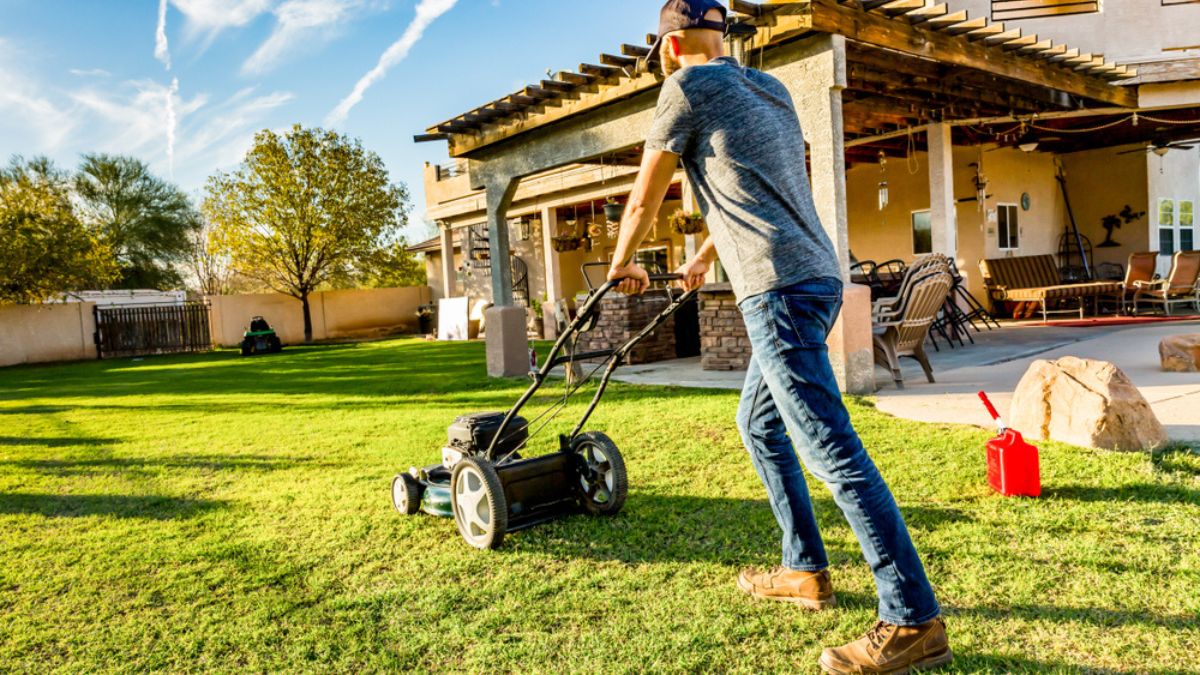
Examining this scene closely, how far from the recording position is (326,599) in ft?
10.2

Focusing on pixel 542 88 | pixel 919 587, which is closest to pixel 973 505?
pixel 919 587

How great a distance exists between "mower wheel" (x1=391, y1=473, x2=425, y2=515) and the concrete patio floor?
357 cm

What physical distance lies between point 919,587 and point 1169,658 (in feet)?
2.28

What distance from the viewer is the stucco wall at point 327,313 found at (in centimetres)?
2572

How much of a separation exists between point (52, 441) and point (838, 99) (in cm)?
806

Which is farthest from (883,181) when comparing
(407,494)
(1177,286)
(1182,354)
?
(407,494)

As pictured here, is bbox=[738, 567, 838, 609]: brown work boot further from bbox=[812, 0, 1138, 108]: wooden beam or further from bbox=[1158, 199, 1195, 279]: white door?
bbox=[1158, 199, 1195, 279]: white door

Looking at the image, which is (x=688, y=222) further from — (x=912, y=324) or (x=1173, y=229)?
(x=1173, y=229)

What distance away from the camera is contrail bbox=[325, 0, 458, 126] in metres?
23.3

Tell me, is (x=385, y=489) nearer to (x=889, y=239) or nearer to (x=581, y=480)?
(x=581, y=480)

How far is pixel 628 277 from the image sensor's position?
271cm

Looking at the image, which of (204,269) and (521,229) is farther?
(204,269)

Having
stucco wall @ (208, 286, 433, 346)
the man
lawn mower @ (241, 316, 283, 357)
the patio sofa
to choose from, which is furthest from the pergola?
stucco wall @ (208, 286, 433, 346)

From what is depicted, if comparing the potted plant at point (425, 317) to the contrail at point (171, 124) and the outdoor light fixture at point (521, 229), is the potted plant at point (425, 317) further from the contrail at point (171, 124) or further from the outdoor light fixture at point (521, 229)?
the contrail at point (171, 124)
